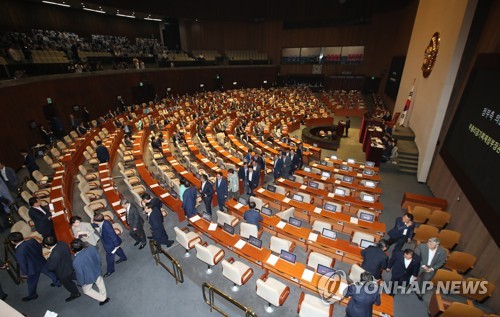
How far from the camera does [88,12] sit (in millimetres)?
26172

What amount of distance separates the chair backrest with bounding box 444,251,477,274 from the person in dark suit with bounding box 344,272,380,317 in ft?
12.4

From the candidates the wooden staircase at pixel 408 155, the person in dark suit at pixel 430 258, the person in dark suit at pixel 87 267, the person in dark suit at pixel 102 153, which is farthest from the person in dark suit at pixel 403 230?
the person in dark suit at pixel 102 153

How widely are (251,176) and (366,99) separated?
2611 centimetres

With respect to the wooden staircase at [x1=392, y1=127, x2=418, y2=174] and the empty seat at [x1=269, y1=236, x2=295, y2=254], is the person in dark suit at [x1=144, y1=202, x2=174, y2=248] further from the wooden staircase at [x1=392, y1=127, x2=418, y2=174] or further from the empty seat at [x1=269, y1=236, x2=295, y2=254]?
the wooden staircase at [x1=392, y1=127, x2=418, y2=174]

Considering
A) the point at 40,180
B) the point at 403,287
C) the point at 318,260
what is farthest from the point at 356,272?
the point at 40,180

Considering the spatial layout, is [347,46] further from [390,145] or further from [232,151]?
[232,151]

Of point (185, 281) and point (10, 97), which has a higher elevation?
point (10, 97)

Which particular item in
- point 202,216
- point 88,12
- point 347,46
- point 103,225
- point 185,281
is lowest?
point 185,281

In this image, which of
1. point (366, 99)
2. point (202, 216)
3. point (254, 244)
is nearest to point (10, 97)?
point (202, 216)

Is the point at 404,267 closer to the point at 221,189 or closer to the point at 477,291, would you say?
the point at 477,291

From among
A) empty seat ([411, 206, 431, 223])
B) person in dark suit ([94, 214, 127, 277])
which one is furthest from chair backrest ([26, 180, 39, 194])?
empty seat ([411, 206, 431, 223])

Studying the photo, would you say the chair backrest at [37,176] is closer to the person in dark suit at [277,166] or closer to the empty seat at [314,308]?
the person in dark suit at [277,166]

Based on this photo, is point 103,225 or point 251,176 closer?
point 103,225

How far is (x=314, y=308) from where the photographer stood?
446 centimetres
